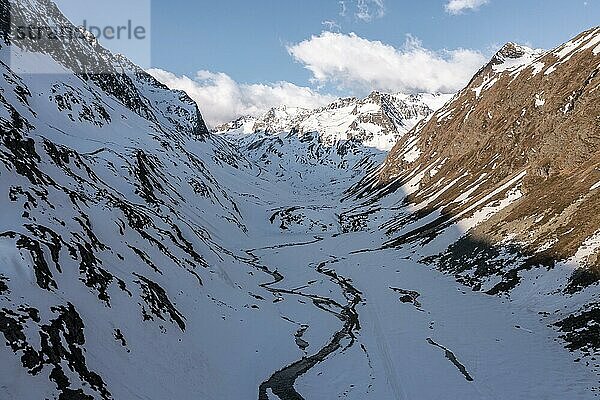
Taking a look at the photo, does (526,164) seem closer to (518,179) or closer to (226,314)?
(518,179)

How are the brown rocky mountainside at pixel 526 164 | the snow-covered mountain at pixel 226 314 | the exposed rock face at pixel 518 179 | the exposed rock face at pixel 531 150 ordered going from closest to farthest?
the snow-covered mountain at pixel 226 314
the exposed rock face at pixel 518 179
the brown rocky mountainside at pixel 526 164
the exposed rock face at pixel 531 150

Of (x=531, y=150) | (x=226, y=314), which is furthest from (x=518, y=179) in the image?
(x=226, y=314)

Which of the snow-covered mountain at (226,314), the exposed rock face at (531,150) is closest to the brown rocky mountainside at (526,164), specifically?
the exposed rock face at (531,150)

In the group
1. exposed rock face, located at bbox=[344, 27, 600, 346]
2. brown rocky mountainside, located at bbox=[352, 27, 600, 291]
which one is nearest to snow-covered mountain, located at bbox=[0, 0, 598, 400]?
exposed rock face, located at bbox=[344, 27, 600, 346]

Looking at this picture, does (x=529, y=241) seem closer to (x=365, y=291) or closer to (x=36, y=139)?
(x=365, y=291)

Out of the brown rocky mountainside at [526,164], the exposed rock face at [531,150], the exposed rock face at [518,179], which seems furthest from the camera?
the exposed rock face at [531,150]

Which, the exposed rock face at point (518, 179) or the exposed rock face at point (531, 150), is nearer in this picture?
the exposed rock face at point (518, 179)

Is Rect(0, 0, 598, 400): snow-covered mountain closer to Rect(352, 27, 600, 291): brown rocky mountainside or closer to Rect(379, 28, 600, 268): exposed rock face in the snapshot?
Rect(352, 27, 600, 291): brown rocky mountainside

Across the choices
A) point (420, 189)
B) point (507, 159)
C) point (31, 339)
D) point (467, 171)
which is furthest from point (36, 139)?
point (420, 189)

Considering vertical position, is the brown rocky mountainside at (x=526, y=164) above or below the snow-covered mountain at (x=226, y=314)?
above

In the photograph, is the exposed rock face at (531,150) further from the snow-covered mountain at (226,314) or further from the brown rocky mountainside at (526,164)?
the snow-covered mountain at (226,314)
